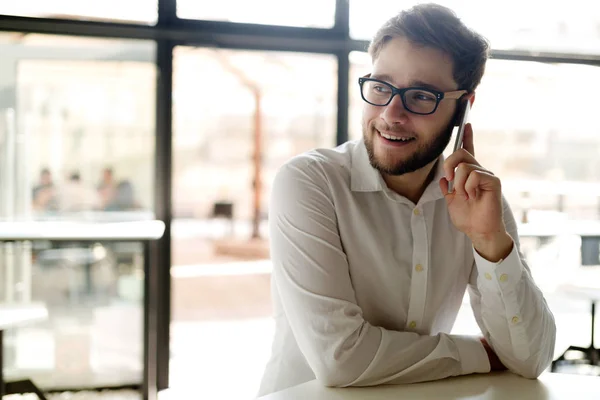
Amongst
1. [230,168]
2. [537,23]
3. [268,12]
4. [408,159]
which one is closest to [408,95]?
[408,159]

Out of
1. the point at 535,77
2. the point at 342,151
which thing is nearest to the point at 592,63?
the point at 535,77

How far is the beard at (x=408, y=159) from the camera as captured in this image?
5.31ft

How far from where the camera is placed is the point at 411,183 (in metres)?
1.71

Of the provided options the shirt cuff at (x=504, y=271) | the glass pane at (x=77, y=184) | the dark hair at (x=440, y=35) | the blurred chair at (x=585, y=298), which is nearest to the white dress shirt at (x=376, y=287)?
the shirt cuff at (x=504, y=271)

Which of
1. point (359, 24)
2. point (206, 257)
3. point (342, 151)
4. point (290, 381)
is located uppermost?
point (359, 24)

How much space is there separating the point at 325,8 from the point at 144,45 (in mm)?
1087

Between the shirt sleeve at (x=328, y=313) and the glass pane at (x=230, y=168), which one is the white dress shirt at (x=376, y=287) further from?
the glass pane at (x=230, y=168)

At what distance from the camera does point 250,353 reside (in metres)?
4.26

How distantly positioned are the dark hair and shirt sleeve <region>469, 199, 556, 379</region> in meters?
0.50

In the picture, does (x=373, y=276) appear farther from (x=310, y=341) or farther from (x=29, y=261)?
(x=29, y=261)

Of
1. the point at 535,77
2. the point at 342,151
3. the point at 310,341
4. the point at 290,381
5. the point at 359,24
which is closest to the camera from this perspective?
the point at 310,341

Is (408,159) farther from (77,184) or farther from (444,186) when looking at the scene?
(77,184)

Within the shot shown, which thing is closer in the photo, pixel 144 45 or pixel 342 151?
pixel 342 151

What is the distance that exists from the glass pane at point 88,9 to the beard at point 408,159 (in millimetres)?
2369
